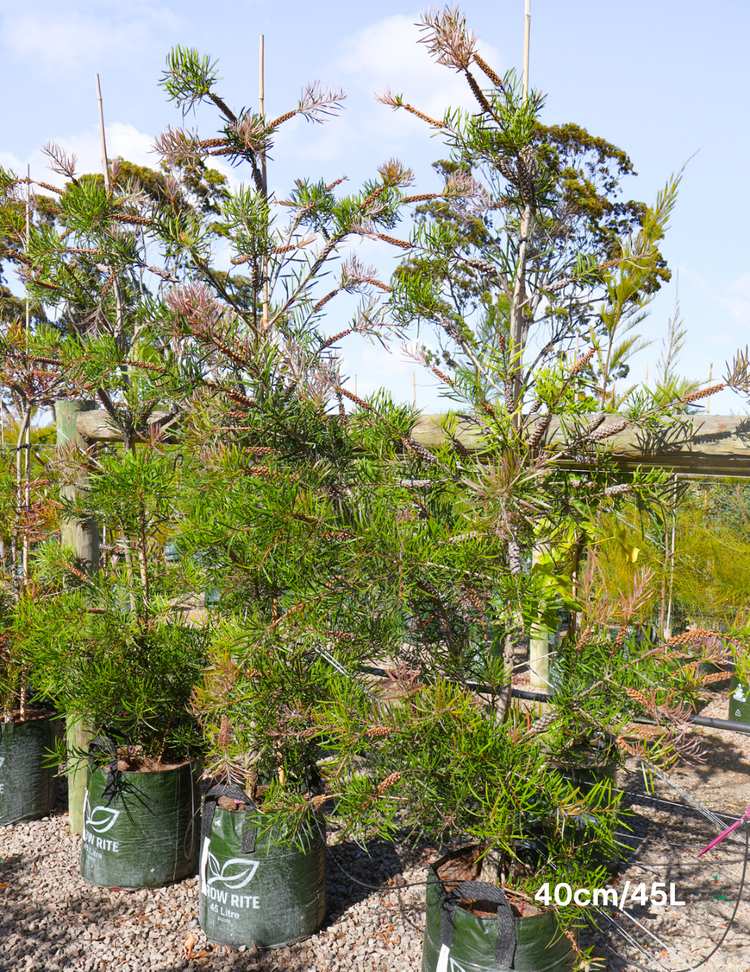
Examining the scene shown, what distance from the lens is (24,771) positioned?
286 centimetres

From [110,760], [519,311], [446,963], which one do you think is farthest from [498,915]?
[110,760]

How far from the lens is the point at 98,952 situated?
6.77 feet

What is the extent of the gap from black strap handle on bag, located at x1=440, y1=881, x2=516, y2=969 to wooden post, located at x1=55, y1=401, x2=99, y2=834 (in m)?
1.59

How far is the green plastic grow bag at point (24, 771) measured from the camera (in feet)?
9.30

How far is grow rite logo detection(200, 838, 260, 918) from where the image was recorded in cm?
199

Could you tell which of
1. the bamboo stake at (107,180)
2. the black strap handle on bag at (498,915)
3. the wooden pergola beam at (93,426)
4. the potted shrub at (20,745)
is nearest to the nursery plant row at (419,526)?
the black strap handle on bag at (498,915)

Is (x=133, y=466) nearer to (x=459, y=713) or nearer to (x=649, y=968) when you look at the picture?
(x=459, y=713)

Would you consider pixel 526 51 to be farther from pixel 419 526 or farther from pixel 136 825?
pixel 136 825

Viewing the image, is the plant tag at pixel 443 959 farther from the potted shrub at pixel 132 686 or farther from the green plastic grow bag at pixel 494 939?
the potted shrub at pixel 132 686

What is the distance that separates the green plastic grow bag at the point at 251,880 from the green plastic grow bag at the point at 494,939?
0.51 meters

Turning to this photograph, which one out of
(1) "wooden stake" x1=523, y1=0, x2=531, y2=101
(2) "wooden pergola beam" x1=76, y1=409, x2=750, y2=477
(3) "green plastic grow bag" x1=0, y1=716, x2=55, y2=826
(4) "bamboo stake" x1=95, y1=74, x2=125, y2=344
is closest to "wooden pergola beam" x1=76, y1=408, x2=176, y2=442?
(4) "bamboo stake" x1=95, y1=74, x2=125, y2=344

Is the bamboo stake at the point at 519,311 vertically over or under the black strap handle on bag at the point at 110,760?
over

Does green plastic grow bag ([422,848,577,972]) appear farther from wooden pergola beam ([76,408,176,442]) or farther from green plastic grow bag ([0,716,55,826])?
wooden pergola beam ([76,408,176,442])

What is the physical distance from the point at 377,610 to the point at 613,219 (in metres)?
10.4
